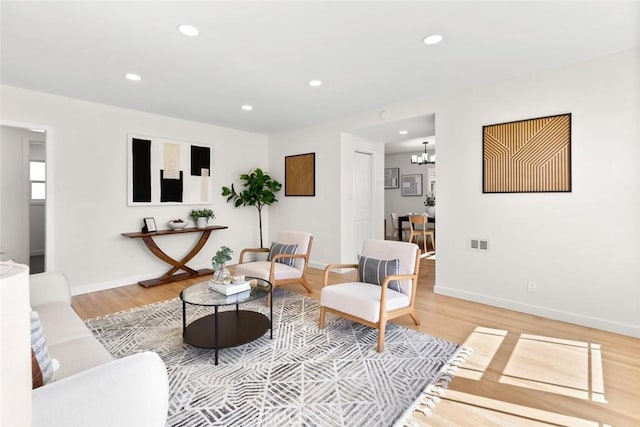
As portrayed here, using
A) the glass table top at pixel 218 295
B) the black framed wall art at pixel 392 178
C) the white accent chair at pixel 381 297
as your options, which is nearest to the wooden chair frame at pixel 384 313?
the white accent chair at pixel 381 297

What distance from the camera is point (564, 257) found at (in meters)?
3.21

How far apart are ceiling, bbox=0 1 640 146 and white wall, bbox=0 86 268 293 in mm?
311

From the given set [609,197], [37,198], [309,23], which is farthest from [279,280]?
[37,198]

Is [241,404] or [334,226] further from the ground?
[334,226]

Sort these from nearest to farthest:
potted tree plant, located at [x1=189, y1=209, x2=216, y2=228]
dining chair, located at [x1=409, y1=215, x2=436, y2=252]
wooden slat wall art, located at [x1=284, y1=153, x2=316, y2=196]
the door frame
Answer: the door frame < potted tree plant, located at [x1=189, y1=209, x2=216, y2=228] < wooden slat wall art, located at [x1=284, y1=153, x2=316, y2=196] < dining chair, located at [x1=409, y1=215, x2=436, y2=252]

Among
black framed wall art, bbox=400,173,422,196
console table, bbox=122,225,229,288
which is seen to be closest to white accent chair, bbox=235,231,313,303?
console table, bbox=122,225,229,288

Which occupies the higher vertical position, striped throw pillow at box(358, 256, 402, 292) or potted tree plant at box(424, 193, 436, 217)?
potted tree plant at box(424, 193, 436, 217)

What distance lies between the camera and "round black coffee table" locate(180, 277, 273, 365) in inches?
96.9

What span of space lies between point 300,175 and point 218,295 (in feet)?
11.3

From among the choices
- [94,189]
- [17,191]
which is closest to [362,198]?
[94,189]

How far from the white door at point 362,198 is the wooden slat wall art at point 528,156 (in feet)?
7.62

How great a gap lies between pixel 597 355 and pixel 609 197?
1.44 meters

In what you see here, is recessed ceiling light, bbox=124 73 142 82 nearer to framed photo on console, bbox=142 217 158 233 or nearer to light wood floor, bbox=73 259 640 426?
framed photo on console, bbox=142 217 158 233

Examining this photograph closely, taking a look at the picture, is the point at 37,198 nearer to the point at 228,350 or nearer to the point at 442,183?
the point at 228,350
